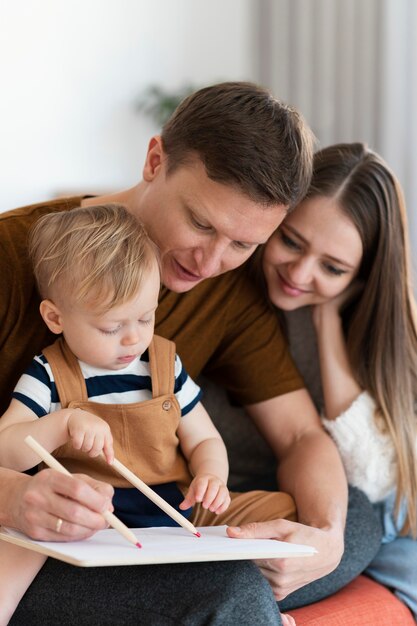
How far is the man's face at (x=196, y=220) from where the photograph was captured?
147 cm

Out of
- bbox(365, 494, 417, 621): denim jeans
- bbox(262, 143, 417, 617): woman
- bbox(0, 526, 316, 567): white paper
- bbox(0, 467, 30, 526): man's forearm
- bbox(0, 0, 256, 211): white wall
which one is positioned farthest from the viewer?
bbox(0, 0, 256, 211): white wall

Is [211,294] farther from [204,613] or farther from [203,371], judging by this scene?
[204,613]

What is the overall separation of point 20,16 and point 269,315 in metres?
2.40

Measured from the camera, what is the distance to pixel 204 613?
1.22 metres

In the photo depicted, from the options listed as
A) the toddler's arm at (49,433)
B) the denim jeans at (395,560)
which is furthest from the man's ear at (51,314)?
the denim jeans at (395,560)

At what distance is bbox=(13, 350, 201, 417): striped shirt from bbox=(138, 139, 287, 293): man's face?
0.19 meters

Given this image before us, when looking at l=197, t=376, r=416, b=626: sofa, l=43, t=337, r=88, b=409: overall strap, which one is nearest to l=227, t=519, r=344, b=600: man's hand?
l=197, t=376, r=416, b=626: sofa

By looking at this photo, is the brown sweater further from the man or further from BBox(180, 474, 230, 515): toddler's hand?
BBox(180, 474, 230, 515): toddler's hand

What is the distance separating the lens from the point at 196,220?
1498 millimetres

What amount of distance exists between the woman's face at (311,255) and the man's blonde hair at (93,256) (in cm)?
49

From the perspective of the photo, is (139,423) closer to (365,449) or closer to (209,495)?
(209,495)

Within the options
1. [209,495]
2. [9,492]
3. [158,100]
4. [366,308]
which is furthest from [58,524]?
[158,100]

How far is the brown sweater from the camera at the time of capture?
1.55m

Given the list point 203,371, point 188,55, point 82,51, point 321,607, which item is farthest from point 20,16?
point 321,607
